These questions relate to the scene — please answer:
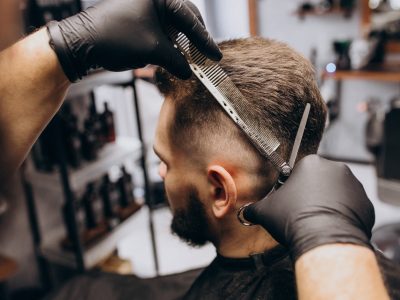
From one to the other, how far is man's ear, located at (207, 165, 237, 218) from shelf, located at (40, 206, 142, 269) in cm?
141

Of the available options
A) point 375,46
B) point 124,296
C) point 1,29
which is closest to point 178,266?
point 124,296

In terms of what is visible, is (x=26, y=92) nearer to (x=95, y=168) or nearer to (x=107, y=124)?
(x=95, y=168)

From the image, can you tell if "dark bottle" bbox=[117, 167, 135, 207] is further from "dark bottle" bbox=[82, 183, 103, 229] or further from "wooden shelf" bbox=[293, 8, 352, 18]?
"wooden shelf" bbox=[293, 8, 352, 18]

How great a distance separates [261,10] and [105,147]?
8.72 feet

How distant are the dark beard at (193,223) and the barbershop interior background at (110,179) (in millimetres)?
194

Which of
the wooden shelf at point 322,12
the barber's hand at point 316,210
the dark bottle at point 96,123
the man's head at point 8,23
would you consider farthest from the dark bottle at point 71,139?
the wooden shelf at point 322,12

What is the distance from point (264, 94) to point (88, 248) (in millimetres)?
1715

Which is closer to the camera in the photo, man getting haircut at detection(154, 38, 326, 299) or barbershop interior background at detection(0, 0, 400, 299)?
man getting haircut at detection(154, 38, 326, 299)

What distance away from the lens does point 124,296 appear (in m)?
1.78

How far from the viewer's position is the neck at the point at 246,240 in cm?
127

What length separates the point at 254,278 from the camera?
1.28 meters

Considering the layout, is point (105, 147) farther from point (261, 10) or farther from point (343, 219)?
point (261, 10)

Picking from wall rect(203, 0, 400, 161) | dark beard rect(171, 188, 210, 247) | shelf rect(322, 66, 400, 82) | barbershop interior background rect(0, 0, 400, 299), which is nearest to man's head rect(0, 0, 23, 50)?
barbershop interior background rect(0, 0, 400, 299)

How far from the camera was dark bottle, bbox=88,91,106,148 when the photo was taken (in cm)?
263
